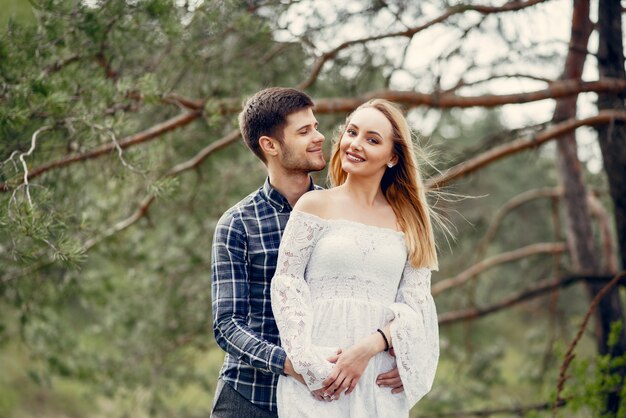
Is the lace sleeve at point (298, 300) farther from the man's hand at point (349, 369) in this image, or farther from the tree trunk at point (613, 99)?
the tree trunk at point (613, 99)

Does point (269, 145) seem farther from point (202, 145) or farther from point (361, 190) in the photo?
point (202, 145)

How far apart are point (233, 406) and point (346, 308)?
540mm

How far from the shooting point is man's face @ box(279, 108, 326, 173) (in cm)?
281

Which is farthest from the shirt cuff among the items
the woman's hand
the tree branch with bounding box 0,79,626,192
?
the tree branch with bounding box 0,79,626,192

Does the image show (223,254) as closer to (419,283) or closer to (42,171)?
(419,283)

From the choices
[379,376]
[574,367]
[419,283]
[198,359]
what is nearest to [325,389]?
[379,376]

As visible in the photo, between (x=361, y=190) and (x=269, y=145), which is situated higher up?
(x=269, y=145)

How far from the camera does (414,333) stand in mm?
2611

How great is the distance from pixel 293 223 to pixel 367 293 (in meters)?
0.34

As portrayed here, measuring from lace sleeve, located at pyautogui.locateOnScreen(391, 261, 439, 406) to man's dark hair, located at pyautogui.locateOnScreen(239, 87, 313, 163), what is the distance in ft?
2.18

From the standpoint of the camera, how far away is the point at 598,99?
5.25 metres

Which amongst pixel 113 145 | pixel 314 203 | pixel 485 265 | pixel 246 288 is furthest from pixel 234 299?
pixel 485 265

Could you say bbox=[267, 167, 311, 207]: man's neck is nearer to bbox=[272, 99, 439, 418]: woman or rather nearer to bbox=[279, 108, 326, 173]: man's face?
bbox=[279, 108, 326, 173]: man's face

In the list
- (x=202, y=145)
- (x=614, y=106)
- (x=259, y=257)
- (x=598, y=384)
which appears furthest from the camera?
(x=202, y=145)
